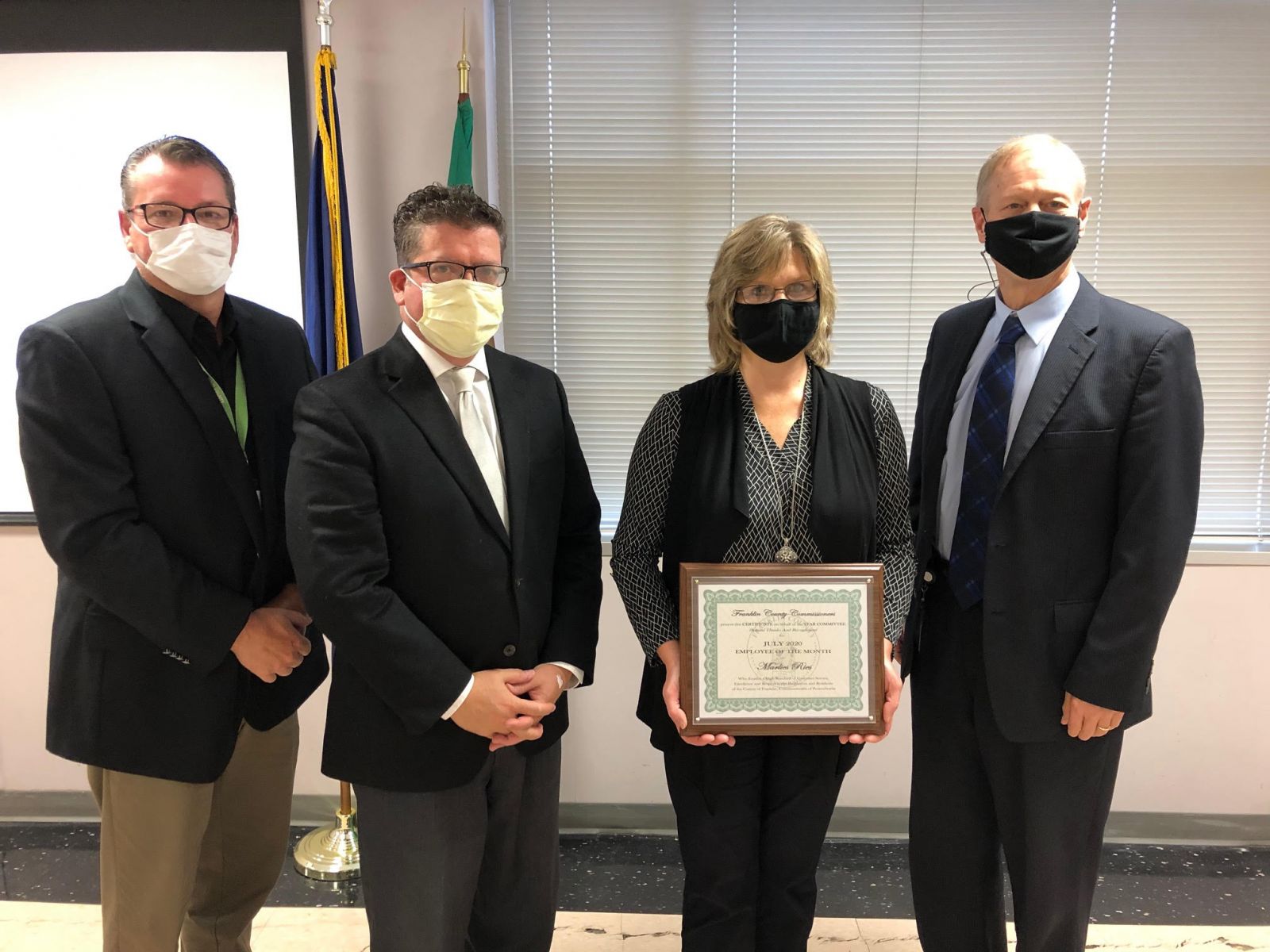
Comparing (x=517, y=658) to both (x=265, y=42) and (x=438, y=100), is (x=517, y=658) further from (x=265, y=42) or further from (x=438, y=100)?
(x=265, y=42)

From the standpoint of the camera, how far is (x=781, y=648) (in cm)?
163

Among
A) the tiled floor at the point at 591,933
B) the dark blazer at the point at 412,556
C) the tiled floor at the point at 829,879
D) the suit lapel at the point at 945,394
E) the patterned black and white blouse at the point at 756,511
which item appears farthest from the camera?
the tiled floor at the point at 829,879

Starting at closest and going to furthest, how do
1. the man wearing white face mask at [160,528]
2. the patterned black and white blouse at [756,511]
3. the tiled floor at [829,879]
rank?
the man wearing white face mask at [160,528] → the patterned black and white blouse at [756,511] → the tiled floor at [829,879]

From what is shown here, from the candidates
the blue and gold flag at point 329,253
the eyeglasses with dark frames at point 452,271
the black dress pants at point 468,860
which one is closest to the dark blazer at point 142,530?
the black dress pants at point 468,860

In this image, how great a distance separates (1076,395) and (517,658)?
49.2 inches

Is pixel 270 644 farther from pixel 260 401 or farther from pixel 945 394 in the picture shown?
pixel 945 394

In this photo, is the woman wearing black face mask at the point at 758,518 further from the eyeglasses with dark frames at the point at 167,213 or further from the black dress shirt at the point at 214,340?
the eyeglasses with dark frames at the point at 167,213

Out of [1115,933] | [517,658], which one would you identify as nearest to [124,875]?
[517,658]

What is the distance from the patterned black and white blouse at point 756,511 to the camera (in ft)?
5.47

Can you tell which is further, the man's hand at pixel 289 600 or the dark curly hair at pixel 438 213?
the man's hand at pixel 289 600

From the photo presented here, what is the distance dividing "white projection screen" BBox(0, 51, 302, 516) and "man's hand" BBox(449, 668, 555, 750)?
180cm

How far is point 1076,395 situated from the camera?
166cm

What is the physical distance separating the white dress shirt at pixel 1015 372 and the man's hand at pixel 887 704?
311 millimetres

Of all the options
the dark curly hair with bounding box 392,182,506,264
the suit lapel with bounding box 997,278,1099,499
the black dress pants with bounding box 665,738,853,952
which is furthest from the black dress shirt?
the suit lapel with bounding box 997,278,1099,499
